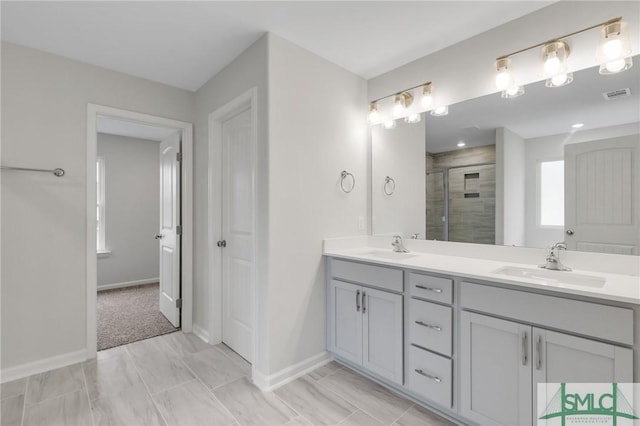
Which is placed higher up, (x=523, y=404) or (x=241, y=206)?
(x=241, y=206)

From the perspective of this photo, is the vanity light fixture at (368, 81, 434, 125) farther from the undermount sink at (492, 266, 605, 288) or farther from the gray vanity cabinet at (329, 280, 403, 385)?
the gray vanity cabinet at (329, 280, 403, 385)

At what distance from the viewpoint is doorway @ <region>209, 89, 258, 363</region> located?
247 cm

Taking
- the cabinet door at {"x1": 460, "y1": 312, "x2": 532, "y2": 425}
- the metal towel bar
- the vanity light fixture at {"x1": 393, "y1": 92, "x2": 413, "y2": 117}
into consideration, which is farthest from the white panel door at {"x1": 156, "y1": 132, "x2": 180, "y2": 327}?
the cabinet door at {"x1": 460, "y1": 312, "x2": 532, "y2": 425}

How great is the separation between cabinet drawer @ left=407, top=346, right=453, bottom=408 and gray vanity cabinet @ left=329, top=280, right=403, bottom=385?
91 mm

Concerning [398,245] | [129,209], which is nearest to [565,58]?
[398,245]

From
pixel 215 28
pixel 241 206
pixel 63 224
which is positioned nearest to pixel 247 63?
pixel 215 28

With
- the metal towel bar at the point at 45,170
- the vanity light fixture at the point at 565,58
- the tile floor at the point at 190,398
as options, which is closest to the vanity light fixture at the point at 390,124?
the vanity light fixture at the point at 565,58

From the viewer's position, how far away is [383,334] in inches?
79.5

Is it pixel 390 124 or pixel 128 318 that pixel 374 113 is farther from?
pixel 128 318

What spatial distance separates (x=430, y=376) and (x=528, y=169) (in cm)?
143

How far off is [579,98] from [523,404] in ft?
5.56

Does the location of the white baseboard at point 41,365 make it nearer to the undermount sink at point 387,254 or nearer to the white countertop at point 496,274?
the white countertop at point 496,274

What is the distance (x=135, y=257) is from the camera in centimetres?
495

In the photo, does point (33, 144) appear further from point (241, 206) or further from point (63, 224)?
point (241, 206)
